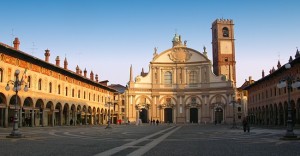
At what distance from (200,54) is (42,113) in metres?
48.0

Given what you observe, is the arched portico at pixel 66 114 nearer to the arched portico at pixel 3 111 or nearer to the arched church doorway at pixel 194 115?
the arched portico at pixel 3 111

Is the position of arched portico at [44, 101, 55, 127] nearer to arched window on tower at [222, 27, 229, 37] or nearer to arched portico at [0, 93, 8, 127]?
arched portico at [0, 93, 8, 127]

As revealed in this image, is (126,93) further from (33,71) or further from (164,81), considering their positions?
(33,71)

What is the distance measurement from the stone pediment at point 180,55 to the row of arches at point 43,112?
25.9 metres

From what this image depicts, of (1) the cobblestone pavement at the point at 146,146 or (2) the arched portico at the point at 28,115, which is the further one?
(2) the arched portico at the point at 28,115

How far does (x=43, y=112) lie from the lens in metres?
43.1

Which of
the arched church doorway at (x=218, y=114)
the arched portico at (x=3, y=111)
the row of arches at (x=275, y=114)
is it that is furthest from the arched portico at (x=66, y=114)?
the arched church doorway at (x=218, y=114)

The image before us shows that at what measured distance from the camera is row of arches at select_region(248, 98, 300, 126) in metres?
44.5

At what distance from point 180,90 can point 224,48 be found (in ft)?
54.6

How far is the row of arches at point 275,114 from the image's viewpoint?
4453cm

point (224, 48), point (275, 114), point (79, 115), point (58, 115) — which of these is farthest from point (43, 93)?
point (224, 48)

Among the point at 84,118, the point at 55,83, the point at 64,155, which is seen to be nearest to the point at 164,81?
the point at 84,118

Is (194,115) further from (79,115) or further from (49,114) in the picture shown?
(49,114)

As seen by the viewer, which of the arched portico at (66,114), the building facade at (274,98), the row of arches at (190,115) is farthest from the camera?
the row of arches at (190,115)
